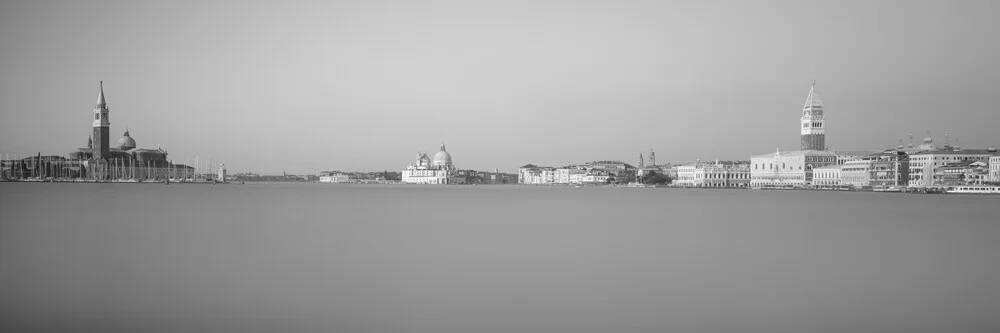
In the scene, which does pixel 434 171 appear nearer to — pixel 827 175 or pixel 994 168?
pixel 827 175

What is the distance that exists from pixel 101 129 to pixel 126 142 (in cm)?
1197

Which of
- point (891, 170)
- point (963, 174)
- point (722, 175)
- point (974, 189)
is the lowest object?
point (974, 189)

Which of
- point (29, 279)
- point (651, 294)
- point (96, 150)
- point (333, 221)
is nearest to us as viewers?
point (651, 294)

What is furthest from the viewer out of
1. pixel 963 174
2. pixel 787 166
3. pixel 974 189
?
pixel 787 166

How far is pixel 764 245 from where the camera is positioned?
18891mm

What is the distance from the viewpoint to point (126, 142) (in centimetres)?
11112

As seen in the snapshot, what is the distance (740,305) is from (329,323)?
5218 mm

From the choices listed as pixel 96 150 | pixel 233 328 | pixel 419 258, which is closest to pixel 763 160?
pixel 96 150

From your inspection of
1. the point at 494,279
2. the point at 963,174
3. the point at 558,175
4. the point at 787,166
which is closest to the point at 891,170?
the point at 963,174

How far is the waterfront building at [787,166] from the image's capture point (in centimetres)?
9475

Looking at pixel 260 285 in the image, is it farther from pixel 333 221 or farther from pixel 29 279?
pixel 333 221

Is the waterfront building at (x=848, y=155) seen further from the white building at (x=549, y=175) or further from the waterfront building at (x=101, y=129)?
the waterfront building at (x=101, y=129)

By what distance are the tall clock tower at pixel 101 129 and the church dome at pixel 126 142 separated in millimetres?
8389

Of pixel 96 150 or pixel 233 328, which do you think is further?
pixel 96 150
